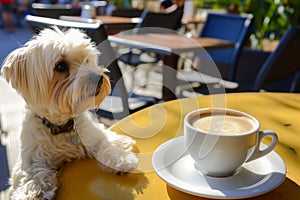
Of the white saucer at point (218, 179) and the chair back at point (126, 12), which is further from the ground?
the white saucer at point (218, 179)

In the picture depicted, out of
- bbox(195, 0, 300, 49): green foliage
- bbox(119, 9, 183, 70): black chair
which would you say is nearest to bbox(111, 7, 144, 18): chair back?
bbox(119, 9, 183, 70): black chair

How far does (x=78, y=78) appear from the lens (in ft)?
3.78

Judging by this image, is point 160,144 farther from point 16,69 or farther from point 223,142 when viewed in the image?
point 16,69

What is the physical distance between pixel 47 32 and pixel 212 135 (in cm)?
91

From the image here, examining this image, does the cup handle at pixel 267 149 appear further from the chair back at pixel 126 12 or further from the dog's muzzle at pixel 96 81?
the chair back at pixel 126 12

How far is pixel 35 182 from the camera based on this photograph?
2.74 ft

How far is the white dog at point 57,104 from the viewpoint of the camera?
0.94 metres

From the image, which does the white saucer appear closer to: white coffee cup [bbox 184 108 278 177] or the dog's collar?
white coffee cup [bbox 184 108 278 177]

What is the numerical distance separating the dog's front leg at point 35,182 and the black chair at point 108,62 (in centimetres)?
68

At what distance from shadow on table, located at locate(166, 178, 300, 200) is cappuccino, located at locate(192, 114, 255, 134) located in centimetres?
14

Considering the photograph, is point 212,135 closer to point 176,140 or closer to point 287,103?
point 176,140

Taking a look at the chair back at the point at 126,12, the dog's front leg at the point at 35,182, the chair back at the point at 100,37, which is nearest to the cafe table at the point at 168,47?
the chair back at the point at 100,37

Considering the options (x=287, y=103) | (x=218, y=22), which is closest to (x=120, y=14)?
(x=218, y=22)

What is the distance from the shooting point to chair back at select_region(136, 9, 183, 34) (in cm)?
315
